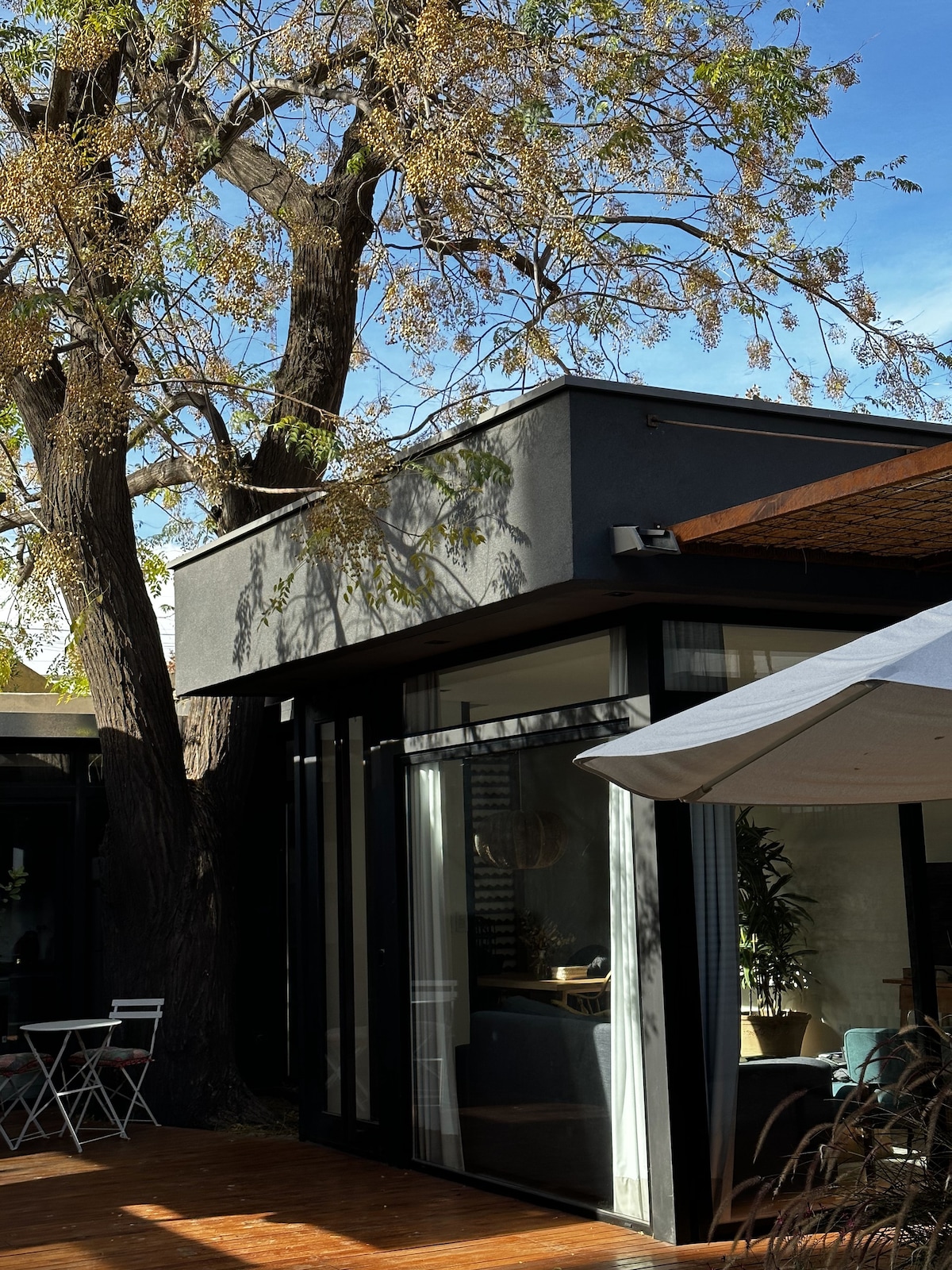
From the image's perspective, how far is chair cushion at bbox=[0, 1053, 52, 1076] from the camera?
8.56 m

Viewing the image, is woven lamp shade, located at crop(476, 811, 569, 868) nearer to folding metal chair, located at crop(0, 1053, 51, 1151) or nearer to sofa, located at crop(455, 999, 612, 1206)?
sofa, located at crop(455, 999, 612, 1206)

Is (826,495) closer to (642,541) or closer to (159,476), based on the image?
(642,541)

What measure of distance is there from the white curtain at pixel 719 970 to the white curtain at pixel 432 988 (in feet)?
5.70

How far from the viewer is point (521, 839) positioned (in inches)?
270

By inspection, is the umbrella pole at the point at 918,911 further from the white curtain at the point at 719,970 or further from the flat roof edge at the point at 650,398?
the flat roof edge at the point at 650,398

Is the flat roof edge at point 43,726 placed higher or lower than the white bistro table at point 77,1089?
higher

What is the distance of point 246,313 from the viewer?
7840mm

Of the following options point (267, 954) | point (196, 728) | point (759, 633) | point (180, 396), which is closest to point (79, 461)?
point (180, 396)

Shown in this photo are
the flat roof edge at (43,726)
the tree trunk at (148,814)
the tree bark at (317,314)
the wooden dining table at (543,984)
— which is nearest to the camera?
the wooden dining table at (543,984)

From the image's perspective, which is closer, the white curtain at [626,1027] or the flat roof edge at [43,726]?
the white curtain at [626,1027]

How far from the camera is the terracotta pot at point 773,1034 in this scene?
241 inches

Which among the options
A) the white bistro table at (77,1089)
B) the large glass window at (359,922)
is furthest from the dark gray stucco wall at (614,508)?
the white bistro table at (77,1089)

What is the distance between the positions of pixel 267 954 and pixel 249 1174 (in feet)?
10.6

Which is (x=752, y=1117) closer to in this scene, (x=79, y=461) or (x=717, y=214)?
(x=79, y=461)
